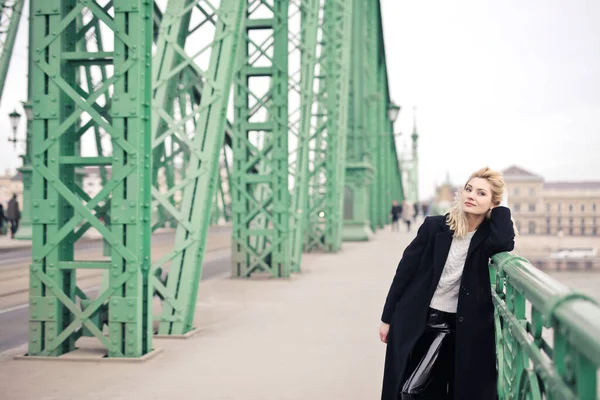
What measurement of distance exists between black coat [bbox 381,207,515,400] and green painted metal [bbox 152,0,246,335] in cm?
354

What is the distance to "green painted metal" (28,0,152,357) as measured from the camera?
5.25 meters

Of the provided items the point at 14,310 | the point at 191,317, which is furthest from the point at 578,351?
the point at 14,310

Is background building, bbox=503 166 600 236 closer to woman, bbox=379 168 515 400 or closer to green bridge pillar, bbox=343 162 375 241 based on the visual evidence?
green bridge pillar, bbox=343 162 375 241

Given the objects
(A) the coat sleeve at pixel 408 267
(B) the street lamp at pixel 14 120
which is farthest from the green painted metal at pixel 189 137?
(B) the street lamp at pixel 14 120

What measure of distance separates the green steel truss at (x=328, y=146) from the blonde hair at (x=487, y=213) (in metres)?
14.3

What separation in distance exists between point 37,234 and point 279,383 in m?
2.21

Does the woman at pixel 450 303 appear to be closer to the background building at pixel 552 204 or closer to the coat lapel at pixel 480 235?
the coat lapel at pixel 480 235

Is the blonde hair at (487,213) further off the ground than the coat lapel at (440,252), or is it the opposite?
the blonde hair at (487,213)

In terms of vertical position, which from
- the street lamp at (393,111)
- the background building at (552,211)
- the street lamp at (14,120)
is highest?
the street lamp at (393,111)

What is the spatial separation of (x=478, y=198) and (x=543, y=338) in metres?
0.99

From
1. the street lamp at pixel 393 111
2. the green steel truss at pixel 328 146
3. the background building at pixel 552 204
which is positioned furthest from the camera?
the background building at pixel 552 204

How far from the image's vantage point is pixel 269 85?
450 inches

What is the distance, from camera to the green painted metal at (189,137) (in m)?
6.59

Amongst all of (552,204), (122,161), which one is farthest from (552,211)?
(122,161)
